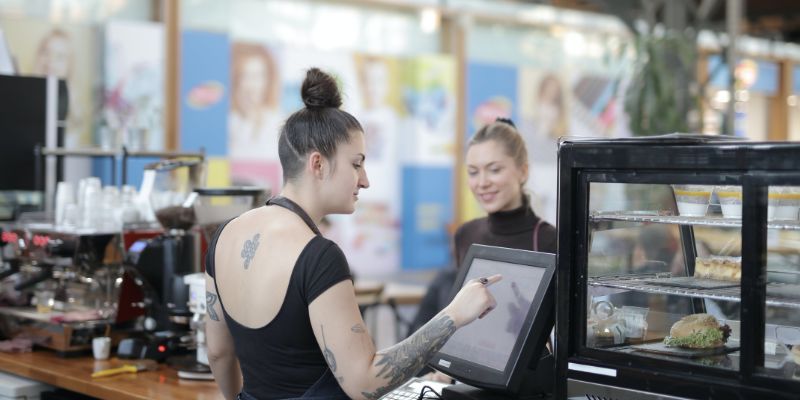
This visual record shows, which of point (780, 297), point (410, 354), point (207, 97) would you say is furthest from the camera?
point (207, 97)

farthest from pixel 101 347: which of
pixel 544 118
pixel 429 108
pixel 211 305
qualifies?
pixel 544 118

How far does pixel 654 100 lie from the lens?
Answer: 7.49 m

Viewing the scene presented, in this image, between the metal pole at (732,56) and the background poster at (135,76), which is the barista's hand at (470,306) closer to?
the metal pole at (732,56)

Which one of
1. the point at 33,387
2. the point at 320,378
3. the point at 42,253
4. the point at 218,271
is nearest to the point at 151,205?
the point at 42,253

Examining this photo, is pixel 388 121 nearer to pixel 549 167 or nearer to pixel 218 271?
pixel 549 167

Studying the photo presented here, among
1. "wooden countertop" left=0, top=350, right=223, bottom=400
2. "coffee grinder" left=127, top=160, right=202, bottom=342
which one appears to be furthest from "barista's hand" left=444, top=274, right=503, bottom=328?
"coffee grinder" left=127, top=160, right=202, bottom=342

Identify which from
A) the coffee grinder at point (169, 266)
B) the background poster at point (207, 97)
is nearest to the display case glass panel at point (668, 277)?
the coffee grinder at point (169, 266)

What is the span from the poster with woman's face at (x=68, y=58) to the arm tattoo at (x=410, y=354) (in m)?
6.71

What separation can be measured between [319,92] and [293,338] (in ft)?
1.92

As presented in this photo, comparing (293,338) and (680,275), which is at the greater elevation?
(680,275)

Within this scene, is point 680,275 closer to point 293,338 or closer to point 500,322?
point 500,322

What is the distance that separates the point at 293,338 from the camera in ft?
7.29

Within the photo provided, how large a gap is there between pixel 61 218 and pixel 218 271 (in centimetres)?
190

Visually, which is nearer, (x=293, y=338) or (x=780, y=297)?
(x=780, y=297)
